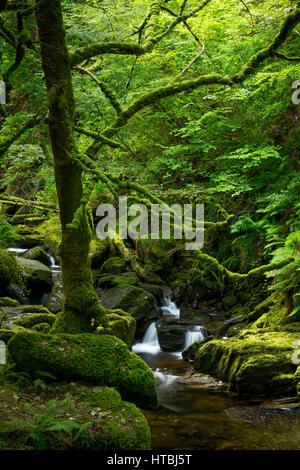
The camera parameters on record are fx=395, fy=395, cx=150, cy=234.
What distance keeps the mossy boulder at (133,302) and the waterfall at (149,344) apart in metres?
0.37

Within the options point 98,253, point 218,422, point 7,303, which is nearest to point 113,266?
point 98,253

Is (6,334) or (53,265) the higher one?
(53,265)

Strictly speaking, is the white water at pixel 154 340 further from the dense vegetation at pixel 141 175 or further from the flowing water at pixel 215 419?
the flowing water at pixel 215 419

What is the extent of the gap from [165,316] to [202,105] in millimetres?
6515

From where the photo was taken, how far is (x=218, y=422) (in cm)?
556

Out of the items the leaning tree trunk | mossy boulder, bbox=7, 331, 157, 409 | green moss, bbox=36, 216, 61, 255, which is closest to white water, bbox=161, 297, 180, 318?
green moss, bbox=36, 216, 61, 255

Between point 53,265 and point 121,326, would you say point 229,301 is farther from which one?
point 53,265

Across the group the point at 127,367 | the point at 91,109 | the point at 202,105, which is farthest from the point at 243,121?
the point at 127,367

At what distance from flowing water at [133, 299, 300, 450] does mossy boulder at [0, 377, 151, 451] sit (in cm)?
91

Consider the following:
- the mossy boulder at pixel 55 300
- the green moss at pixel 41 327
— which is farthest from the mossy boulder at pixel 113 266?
the green moss at pixel 41 327

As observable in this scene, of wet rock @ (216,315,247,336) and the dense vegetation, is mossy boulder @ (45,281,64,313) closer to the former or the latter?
the dense vegetation

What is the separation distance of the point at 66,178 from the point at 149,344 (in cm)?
675

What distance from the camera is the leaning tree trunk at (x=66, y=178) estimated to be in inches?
176

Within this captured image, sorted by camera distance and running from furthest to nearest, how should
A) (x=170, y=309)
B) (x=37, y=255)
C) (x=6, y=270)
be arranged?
(x=37, y=255) → (x=170, y=309) → (x=6, y=270)
